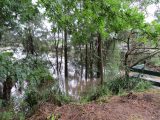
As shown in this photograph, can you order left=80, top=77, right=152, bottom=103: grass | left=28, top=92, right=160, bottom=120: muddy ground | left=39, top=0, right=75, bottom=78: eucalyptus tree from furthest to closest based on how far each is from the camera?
left=80, top=77, right=152, bottom=103: grass, left=39, top=0, right=75, bottom=78: eucalyptus tree, left=28, top=92, right=160, bottom=120: muddy ground

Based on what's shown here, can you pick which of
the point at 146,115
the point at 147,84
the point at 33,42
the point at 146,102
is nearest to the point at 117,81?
the point at 147,84

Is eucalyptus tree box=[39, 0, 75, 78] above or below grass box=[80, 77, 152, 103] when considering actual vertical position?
above

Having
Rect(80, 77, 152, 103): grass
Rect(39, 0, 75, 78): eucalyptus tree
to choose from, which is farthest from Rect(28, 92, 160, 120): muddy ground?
Rect(80, 77, 152, 103): grass

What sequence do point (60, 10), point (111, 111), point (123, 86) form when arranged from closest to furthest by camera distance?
point (111, 111), point (60, 10), point (123, 86)

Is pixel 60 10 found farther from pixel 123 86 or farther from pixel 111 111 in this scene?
pixel 123 86

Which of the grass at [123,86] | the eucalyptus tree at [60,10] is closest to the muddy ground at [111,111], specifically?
the eucalyptus tree at [60,10]

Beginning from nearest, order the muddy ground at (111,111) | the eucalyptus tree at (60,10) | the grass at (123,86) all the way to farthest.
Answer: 1. the muddy ground at (111,111)
2. the eucalyptus tree at (60,10)
3. the grass at (123,86)

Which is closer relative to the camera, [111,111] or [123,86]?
Result: [111,111]

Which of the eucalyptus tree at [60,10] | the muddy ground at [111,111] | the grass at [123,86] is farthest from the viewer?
the grass at [123,86]

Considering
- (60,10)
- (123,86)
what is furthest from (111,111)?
(123,86)

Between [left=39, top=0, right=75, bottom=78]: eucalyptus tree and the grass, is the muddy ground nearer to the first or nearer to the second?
[left=39, top=0, right=75, bottom=78]: eucalyptus tree

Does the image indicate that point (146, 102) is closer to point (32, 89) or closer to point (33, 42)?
point (32, 89)

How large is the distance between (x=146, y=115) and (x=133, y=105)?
0.44 metres

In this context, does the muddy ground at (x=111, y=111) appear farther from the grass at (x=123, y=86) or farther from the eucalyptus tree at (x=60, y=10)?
the grass at (x=123, y=86)
